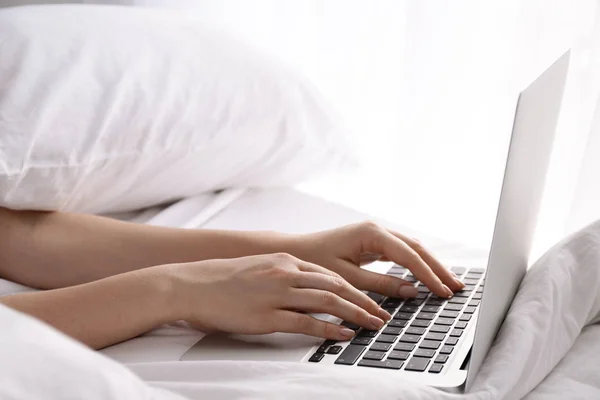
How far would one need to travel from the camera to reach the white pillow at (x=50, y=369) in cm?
46

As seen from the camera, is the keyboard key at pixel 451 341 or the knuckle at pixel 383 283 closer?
the keyboard key at pixel 451 341

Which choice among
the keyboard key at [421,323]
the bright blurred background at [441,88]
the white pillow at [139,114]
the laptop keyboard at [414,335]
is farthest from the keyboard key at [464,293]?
the bright blurred background at [441,88]

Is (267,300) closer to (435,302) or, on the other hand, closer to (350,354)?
(350,354)

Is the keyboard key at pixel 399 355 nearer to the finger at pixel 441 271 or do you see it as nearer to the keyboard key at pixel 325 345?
the keyboard key at pixel 325 345

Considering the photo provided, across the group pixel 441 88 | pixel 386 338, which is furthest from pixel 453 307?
pixel 441 88

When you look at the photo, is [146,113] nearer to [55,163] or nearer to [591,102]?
[55,163]

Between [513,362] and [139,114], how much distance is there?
0.67 m

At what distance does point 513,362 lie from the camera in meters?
0.69

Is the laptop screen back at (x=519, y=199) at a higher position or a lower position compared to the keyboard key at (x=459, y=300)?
higher

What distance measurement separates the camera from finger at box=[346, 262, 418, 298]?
2.98 ft

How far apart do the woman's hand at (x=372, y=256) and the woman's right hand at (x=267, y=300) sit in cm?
10

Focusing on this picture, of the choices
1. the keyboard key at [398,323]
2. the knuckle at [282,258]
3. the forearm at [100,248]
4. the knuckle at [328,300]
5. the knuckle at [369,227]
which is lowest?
the forearm at [100,248]

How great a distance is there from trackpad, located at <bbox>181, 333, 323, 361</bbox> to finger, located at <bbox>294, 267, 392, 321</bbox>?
50mm

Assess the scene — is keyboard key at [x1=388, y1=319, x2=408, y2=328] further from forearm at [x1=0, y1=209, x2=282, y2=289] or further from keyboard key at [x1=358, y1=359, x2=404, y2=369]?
forearm at [x1=0, y1=209, x2=282, y2=289]
